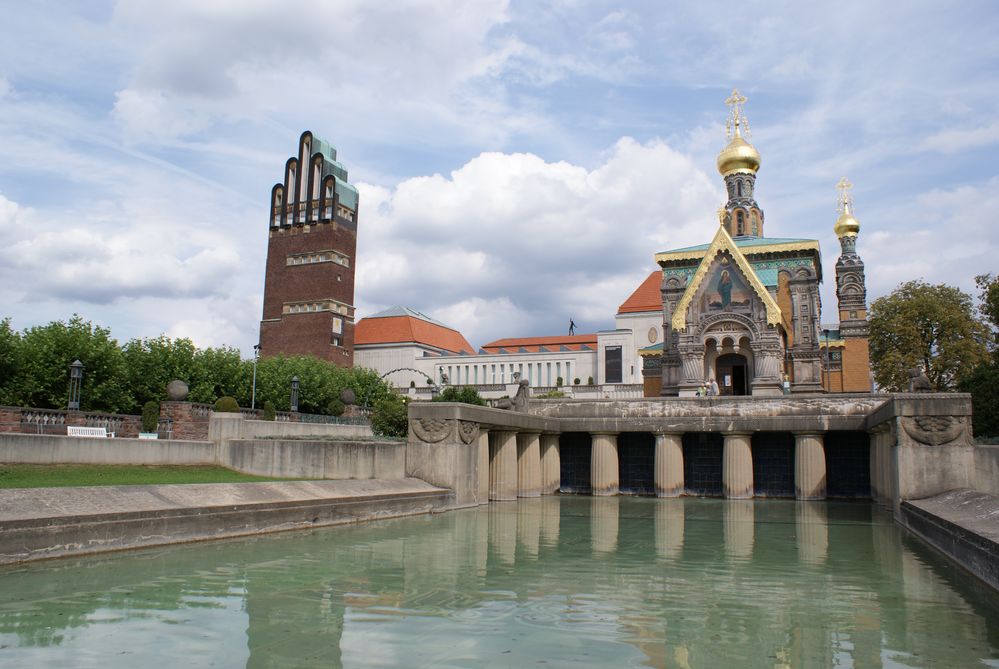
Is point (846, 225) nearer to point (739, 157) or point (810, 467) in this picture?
point (739, 157)

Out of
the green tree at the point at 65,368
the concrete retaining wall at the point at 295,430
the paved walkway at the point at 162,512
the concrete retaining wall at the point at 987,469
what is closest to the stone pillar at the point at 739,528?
the concrete retaining wall at the point at 987,469

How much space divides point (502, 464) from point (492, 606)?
18422mm

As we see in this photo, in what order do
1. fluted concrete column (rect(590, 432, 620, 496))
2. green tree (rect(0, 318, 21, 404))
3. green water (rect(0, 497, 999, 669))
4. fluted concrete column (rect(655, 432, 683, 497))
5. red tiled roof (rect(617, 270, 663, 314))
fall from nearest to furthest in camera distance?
1. green water (rect(0, 497, 999, 669))
2. fluted concrete column (rect(655, 432, 683, 497))
3. fluted concrete column (rect(590, 432, 620, 496))
4. green tree (rect(0, 318, 21, 404))
5. red tiled roof (rect(617, 270, 663, 314))

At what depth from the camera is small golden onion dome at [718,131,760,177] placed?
62531 mm

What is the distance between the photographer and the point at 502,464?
91.2ft

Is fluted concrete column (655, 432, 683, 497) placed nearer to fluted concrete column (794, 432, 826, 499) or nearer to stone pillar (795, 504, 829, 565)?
fluted concrete column (794, 432, 826, 499)

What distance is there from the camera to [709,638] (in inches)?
316

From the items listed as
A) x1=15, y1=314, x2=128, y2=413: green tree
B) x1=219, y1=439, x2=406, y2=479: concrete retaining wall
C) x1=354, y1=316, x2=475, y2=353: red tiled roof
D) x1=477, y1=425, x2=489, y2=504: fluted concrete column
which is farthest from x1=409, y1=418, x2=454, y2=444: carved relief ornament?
x1=354, y1=316, x2=475, y2=353: red tiled roof

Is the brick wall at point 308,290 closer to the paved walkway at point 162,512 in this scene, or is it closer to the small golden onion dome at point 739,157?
the small golden onion dome at point 739,157

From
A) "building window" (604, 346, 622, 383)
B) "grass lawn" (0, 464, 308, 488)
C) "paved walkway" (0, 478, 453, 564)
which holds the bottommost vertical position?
"paved walkway" (0, 478, 453, 564)

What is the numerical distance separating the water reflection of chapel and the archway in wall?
0.06 m

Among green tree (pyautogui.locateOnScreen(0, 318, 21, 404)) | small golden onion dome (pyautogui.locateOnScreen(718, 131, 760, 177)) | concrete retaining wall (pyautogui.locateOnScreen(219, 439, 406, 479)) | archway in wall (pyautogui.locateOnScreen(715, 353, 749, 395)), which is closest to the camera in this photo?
concrete retaining wall (pyautogui.locateOnScreen(219, 439, 406, 479))

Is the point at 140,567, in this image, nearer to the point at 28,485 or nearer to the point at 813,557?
the point at 28,485

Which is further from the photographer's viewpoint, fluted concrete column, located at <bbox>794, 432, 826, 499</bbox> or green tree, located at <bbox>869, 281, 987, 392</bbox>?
green tree, located at <bbox>869, 281, 987, 392</bbox>
